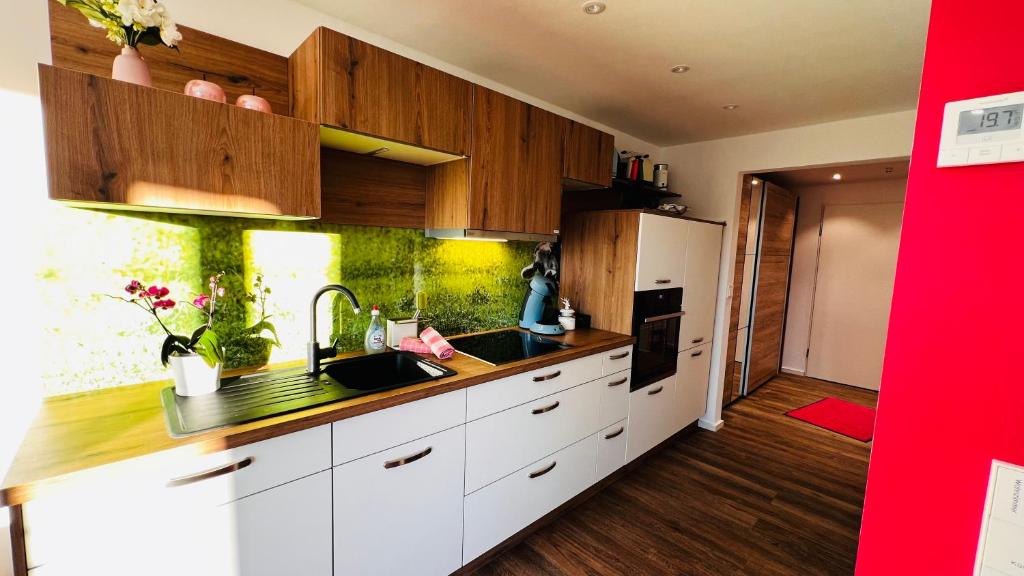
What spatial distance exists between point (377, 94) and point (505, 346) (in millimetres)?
1398

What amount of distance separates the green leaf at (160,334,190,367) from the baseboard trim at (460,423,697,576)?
143 cm

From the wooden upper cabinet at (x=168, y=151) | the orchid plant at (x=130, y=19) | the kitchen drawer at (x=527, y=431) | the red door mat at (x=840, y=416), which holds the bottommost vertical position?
the red door mat at (x=840, y=416)

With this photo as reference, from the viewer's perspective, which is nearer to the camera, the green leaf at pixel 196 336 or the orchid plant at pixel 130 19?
the orchid plant at pixel 130 19

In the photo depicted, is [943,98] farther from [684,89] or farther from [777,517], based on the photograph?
[777,517]

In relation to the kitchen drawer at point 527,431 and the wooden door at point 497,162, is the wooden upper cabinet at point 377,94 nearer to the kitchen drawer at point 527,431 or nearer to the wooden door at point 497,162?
the wooden door at point 497,162

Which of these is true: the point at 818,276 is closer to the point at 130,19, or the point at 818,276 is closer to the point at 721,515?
the point at 721,515

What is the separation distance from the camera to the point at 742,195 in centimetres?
360

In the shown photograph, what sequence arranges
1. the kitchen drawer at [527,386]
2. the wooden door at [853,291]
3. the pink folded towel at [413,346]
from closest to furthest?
the kitchen drawer at [527,386] → the pink folded towel at [413,346] → the wooden door at [853,291]

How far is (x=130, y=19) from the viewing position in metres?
1.15

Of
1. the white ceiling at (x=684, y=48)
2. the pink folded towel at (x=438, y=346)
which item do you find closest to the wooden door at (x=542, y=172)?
the white ceiling at (x=684, y=48)

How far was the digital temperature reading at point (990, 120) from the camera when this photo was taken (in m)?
0.79

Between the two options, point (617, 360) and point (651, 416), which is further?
point (651, 416)

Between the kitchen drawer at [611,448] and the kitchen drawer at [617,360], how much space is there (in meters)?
0.37

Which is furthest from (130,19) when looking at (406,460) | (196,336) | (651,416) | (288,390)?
(651,416)
